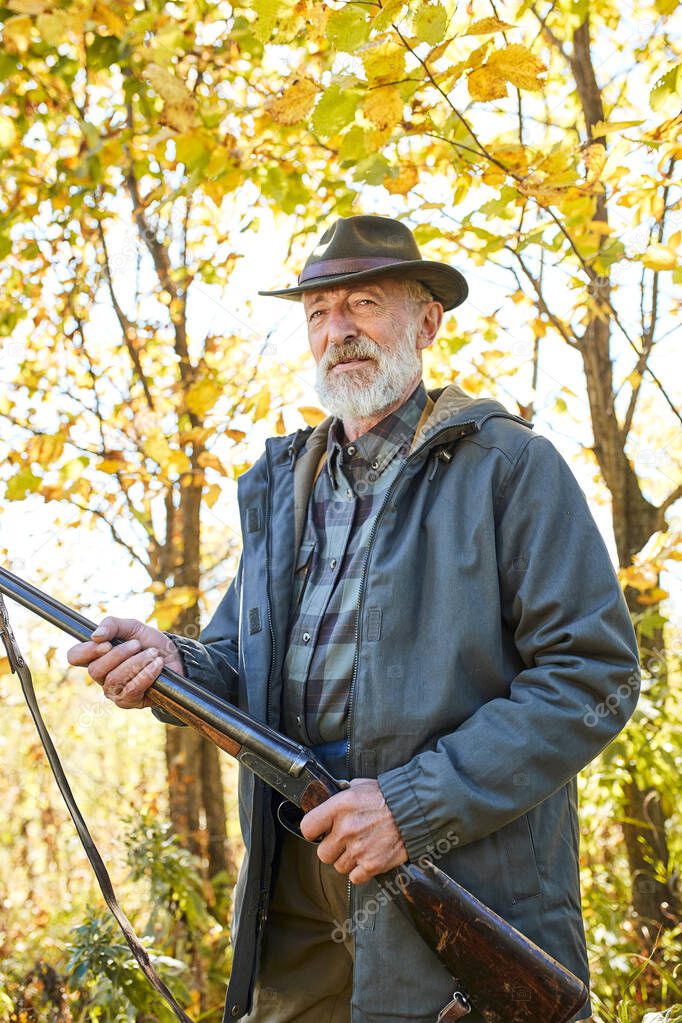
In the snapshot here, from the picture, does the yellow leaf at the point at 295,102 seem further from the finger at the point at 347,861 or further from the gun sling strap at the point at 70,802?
the finger at the point at 347,861

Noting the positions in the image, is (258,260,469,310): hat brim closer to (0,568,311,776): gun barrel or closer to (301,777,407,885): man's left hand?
(0,568,311,776): gun barrel

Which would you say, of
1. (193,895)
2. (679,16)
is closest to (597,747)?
(679,16)

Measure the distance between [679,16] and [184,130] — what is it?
1.91 metres

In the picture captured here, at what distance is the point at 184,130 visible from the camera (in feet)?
11.6

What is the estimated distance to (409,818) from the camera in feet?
7.42

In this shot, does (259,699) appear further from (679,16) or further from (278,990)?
(679,16)

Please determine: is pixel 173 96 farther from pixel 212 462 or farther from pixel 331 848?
pixel 331 848

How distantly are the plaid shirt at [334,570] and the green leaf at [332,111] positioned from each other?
3.08 feet

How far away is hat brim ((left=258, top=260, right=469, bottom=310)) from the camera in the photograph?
117 inches

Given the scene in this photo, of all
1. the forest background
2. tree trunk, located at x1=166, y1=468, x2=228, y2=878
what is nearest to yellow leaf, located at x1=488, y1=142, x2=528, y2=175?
the forest background

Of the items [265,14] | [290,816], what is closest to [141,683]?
[290,816]

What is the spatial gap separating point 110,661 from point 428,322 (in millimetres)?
1648

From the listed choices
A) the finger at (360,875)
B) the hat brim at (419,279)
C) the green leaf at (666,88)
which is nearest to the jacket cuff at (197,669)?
the finger at (360,875)

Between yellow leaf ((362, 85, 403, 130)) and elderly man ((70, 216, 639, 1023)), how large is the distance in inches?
13.5
